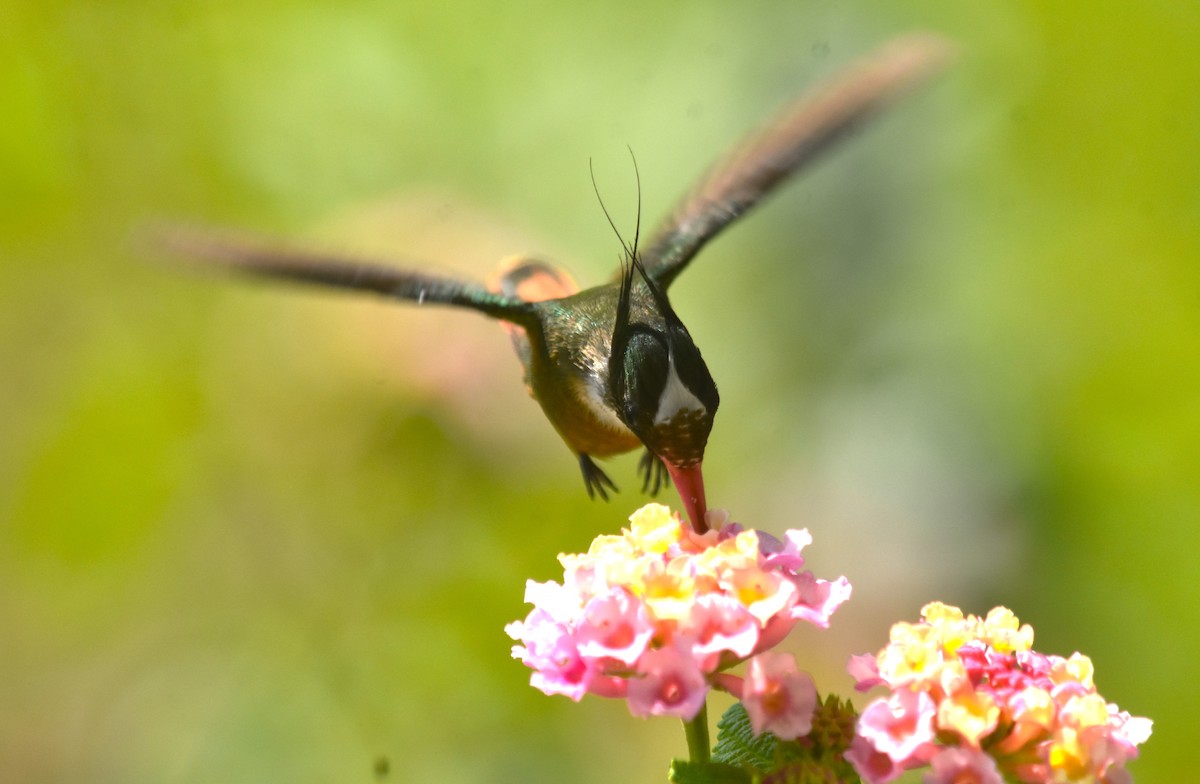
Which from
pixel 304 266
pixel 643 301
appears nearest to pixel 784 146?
pixel 643 301

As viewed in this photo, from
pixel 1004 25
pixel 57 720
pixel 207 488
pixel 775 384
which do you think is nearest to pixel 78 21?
pixel 207 488

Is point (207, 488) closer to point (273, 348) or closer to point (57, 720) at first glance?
point (273, 348)

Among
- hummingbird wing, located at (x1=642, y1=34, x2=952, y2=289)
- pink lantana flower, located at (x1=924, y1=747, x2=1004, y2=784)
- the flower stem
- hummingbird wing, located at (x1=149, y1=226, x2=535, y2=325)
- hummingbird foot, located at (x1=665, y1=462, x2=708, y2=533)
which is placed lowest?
pink lantana flower, located at (x1=924, y1=747, x2=1004, y2=784)

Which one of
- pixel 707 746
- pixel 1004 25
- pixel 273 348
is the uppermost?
pixel 1004 25

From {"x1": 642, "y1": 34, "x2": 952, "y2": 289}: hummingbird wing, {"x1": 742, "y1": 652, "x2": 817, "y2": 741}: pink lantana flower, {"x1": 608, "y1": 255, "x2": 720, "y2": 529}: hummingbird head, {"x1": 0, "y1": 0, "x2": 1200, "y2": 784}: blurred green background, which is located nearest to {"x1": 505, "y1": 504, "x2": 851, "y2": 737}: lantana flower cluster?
{"x1": 742, "y1": 652, "x2": 817, "y2": 741}: pink lantana flower

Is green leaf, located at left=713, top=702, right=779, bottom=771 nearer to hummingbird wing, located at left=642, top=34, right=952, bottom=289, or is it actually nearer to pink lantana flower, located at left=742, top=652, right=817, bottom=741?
pink lantana flower, located at left=742, top=652, right=817, bottom=741

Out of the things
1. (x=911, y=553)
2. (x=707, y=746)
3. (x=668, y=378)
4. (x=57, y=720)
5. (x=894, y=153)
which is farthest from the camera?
(x=894, y=153)
